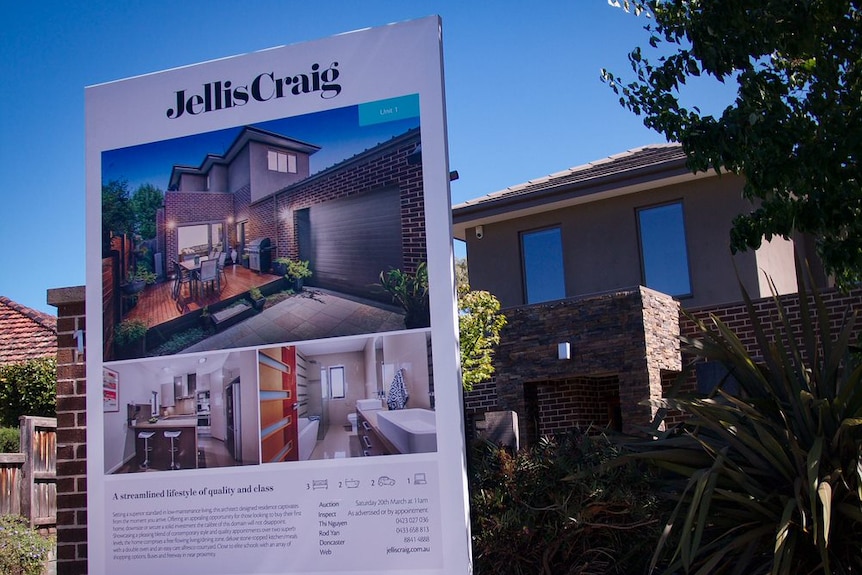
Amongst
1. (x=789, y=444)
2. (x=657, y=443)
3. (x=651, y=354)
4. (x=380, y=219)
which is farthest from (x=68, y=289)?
(x=651, y=354)

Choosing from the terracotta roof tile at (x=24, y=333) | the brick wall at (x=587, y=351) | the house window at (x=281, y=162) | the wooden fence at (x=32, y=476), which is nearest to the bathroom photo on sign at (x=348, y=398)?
the house window at (x=281, y=162)

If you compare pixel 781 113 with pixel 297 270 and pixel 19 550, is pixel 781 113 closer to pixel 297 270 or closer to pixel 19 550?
pixel 297 270

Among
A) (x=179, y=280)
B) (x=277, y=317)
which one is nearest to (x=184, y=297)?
(x=179, y=280)

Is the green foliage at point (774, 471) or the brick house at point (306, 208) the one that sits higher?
the brick house at point (306, 208)

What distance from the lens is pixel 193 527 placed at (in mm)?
5711

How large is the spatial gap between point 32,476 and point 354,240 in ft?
31.7

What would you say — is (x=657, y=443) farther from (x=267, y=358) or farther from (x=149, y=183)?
(x=149, y=183)

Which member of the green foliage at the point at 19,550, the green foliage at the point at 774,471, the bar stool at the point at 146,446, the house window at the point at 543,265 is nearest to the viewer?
the green foliage at the point at 774,471

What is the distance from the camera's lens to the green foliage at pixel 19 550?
10.7 meters

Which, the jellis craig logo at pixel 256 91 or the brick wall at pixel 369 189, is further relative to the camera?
the jellis craig logo at pixel 256 91

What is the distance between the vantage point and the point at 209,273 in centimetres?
592

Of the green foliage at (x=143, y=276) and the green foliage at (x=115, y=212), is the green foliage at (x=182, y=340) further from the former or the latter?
the green foliage at (x=115, y=212)

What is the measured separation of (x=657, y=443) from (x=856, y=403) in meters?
1.20

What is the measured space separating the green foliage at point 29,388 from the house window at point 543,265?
994 cm
